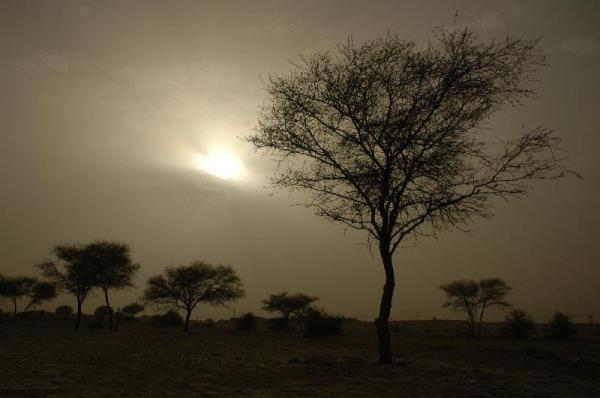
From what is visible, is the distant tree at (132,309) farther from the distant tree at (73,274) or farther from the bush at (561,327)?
the bush at (561,327)

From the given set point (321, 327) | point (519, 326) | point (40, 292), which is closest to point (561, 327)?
point (519, 326)

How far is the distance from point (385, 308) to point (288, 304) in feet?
190

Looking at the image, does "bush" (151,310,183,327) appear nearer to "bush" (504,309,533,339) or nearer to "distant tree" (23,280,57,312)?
"distant tree" (23,280,57,312)

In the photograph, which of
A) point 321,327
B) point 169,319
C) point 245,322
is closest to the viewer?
point 321,327

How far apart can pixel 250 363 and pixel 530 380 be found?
9963 millimetres

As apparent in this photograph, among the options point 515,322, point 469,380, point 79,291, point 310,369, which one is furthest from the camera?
point 515,322

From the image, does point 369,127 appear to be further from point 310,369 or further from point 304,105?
point 310,369

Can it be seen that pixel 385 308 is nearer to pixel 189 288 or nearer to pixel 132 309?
pixel 189 288

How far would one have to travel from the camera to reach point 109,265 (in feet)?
157

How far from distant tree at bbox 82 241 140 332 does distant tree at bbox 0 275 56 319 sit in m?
25.2

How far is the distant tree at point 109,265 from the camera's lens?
156ft

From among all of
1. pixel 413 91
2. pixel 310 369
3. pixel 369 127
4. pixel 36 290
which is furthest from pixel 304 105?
pixel 36 290

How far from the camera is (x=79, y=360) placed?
16391mm

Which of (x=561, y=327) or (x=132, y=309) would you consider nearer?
(x=561, y=327)
